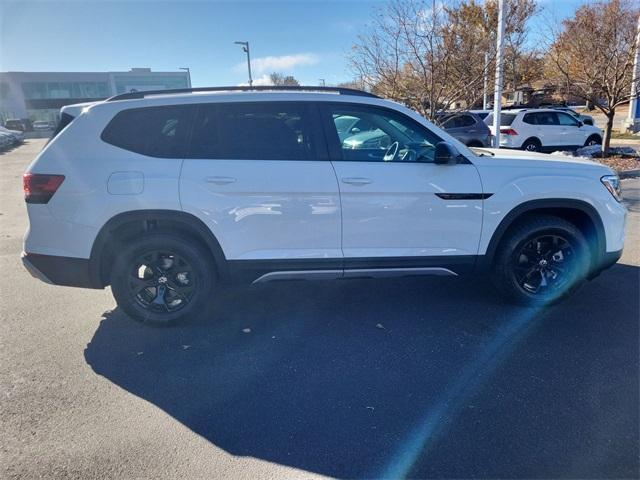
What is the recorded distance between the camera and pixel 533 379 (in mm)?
2918

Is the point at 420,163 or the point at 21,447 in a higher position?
the point at 420,163

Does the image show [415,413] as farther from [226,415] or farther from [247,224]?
[247,224]

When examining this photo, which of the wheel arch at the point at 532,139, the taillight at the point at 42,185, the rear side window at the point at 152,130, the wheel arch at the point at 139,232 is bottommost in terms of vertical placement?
the wheel arch at the point at 139,232

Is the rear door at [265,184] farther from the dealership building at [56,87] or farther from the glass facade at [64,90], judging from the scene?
the glass facade at [64,90]

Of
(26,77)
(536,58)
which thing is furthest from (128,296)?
(26,77)

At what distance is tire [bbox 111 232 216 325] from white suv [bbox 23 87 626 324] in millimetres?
12

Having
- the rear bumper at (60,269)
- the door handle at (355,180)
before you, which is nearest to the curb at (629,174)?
the door handle at (355,180)

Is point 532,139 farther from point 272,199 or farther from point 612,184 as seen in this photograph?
point 272,199

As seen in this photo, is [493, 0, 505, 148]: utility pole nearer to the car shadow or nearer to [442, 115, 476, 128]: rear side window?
[442, 115, 476, 128]: rear side window

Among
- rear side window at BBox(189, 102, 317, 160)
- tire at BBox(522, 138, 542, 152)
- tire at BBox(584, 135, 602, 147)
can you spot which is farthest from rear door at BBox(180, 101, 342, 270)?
tire at BBox(584, 135, 602, 147)

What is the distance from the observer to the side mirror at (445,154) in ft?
11.4

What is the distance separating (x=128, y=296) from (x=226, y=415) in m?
1.53

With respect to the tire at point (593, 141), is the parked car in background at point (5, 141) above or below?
above

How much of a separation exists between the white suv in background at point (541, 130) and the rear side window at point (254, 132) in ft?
36.9
